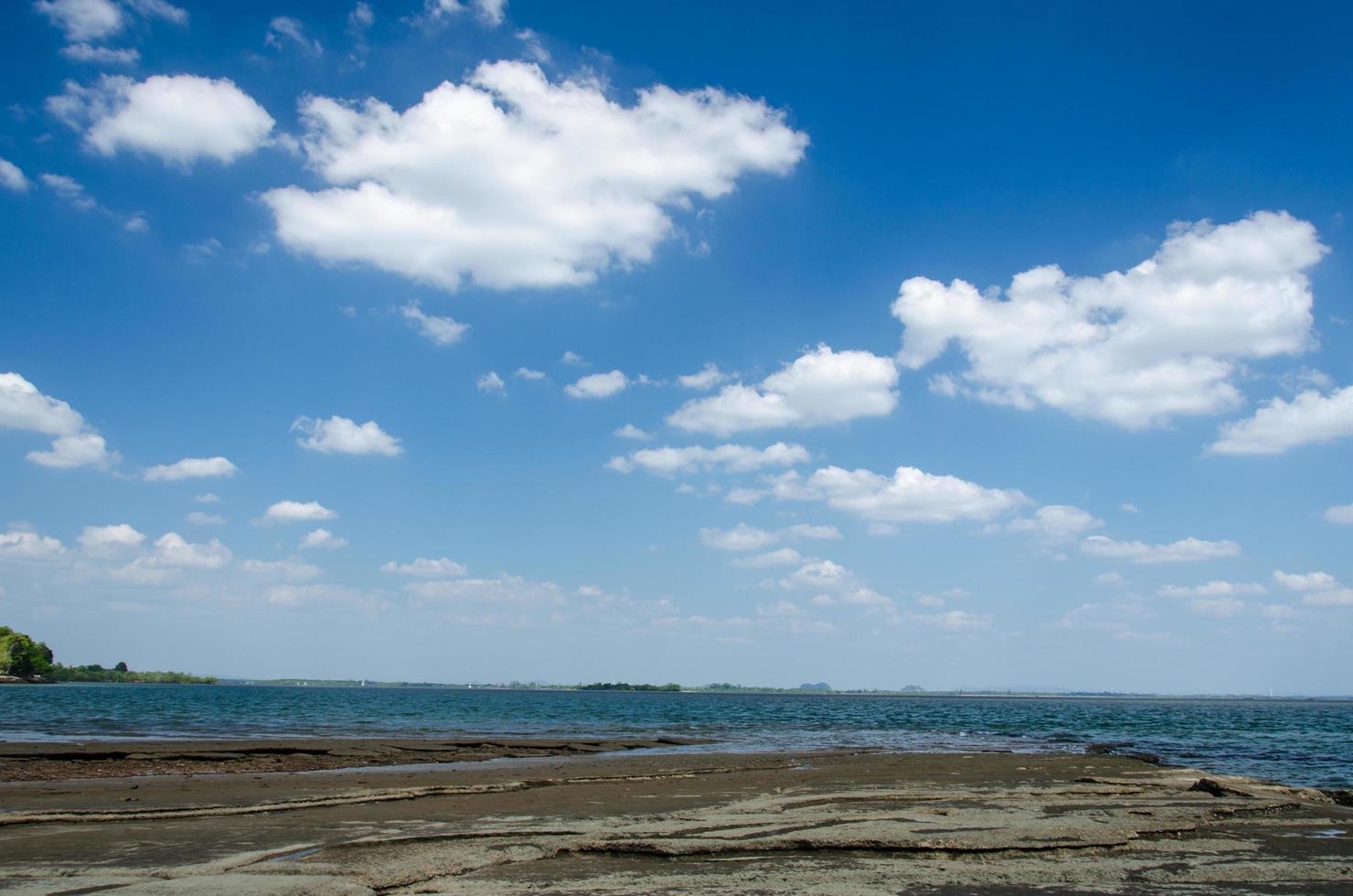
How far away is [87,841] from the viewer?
42.9ft

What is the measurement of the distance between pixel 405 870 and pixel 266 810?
305 inches

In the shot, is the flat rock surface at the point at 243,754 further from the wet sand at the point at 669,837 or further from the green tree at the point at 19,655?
the green tree at the point at 19,655

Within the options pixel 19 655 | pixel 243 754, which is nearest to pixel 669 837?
pixel 243 754

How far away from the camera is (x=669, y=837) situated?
13344 mm

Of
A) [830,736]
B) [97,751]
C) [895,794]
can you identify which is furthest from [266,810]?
[830,736]

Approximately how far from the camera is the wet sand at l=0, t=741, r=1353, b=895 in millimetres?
10492

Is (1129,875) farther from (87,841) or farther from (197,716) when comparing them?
(197,716)

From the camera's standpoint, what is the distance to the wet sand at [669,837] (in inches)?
413

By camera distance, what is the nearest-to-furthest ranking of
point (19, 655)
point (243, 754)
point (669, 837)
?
point (669, 837) → point (243, 754) → point (19, 655)

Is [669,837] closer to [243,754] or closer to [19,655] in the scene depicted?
[243,754]

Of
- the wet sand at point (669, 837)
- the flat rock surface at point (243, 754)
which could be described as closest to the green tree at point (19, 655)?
the flat rock surface at point (243, 754)

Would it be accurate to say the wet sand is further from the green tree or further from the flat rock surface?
→ the green tree

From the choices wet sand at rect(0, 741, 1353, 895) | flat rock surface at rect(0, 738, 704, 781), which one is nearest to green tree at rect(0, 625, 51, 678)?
flat rock surface at rect(0, 738, 704, 781)

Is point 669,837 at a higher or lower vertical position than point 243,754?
higher
